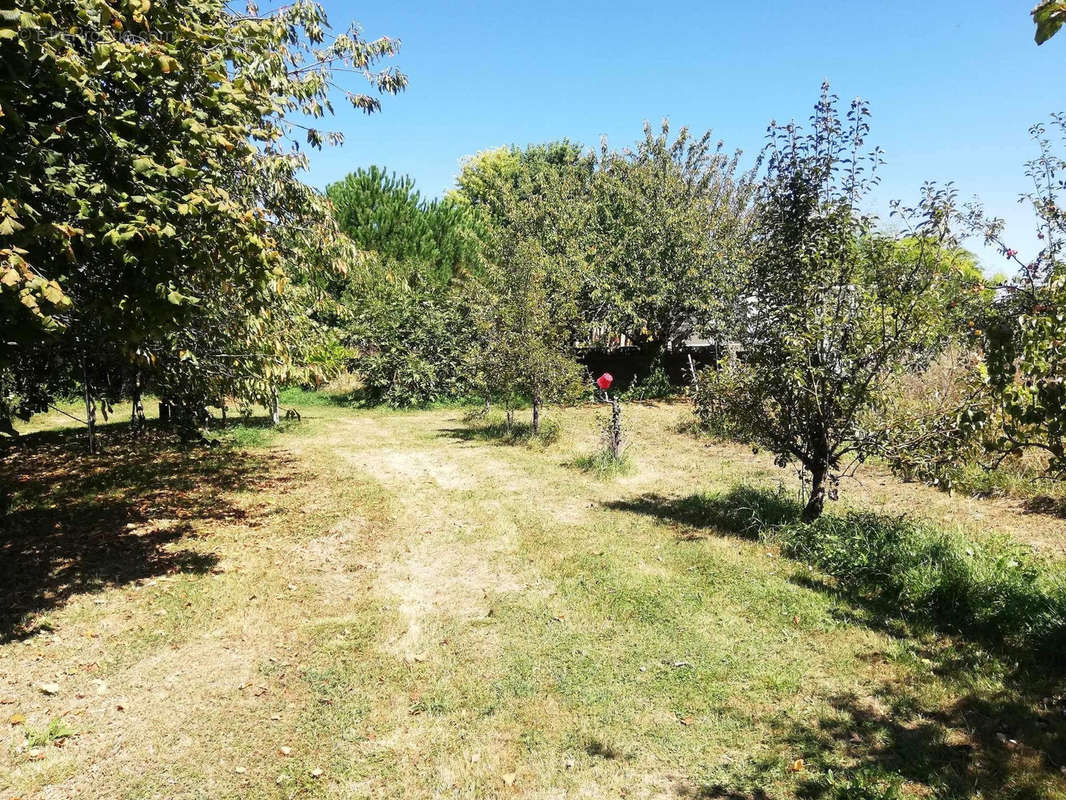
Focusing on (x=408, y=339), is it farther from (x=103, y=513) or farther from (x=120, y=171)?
(x=120, y=171)

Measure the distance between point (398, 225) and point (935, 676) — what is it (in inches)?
926

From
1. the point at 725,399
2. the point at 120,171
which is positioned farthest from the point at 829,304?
the point at 120,171

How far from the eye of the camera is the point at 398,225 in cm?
2445

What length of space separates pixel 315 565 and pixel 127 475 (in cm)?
533

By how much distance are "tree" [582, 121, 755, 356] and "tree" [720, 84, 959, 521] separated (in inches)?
480

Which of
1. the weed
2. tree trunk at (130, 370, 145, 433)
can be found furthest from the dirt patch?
tree trunk at (130, 370, 145, 433)

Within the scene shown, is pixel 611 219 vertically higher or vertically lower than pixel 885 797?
higher

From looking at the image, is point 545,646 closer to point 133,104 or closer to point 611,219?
point 133,104

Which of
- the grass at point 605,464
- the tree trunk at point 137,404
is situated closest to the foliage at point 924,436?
the grass at point 605,464

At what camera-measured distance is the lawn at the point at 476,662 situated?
11.7 ft

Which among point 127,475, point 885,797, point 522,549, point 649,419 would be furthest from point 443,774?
point 649,419

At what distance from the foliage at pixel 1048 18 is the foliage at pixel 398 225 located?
21.6m

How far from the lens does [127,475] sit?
391 inches

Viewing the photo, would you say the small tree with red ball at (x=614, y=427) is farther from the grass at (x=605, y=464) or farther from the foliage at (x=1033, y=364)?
the foliage at (x=1033, y=364)
